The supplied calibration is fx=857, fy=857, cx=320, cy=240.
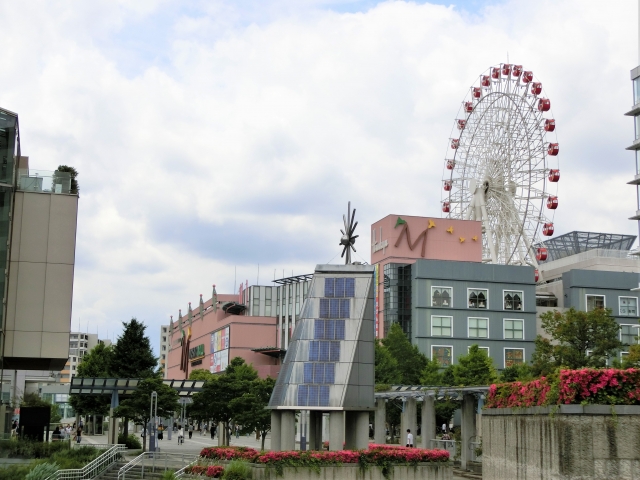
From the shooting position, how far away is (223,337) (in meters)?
142

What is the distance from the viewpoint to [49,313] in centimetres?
3778

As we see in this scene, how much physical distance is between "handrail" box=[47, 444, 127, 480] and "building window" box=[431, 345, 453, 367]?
2043 inches

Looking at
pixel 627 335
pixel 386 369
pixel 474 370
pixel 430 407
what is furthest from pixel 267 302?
pixel 430 407

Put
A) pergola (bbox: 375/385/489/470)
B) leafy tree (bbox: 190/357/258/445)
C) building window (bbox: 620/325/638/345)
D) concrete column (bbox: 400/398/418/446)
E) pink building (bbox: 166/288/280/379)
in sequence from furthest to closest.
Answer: pink building (bbox: 166/288/280/379) → building window (bbox: 620/325/638/345) → leafy tree (bbox: 190/357/258/445) → concrete column (bbox: 400/398/418/446) → pergola (bbox: 375/385/489/470)

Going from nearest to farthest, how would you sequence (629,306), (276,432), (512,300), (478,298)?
(276,432)
(478,298)
(512,300)
(629,306)

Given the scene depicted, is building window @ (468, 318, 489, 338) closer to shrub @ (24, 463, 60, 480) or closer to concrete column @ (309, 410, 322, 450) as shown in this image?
concrete column @ (309, 410, 322, 450)

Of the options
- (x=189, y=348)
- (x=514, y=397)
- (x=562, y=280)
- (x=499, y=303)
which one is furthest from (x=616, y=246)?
(x=514, y=397)

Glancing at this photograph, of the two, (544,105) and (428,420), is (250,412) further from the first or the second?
(544,105)

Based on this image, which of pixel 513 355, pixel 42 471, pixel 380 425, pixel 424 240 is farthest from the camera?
pixel 424 240

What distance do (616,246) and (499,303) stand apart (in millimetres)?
33747

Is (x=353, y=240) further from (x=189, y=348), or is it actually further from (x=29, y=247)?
(x=189, y=348)

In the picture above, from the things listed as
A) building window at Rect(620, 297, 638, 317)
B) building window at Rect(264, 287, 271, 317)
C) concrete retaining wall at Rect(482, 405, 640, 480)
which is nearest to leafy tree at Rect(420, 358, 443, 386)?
building window at Rect(620, 297, 638, 317)

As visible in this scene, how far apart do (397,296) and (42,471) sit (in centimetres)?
6553

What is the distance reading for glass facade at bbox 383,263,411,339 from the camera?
96.2 metres
